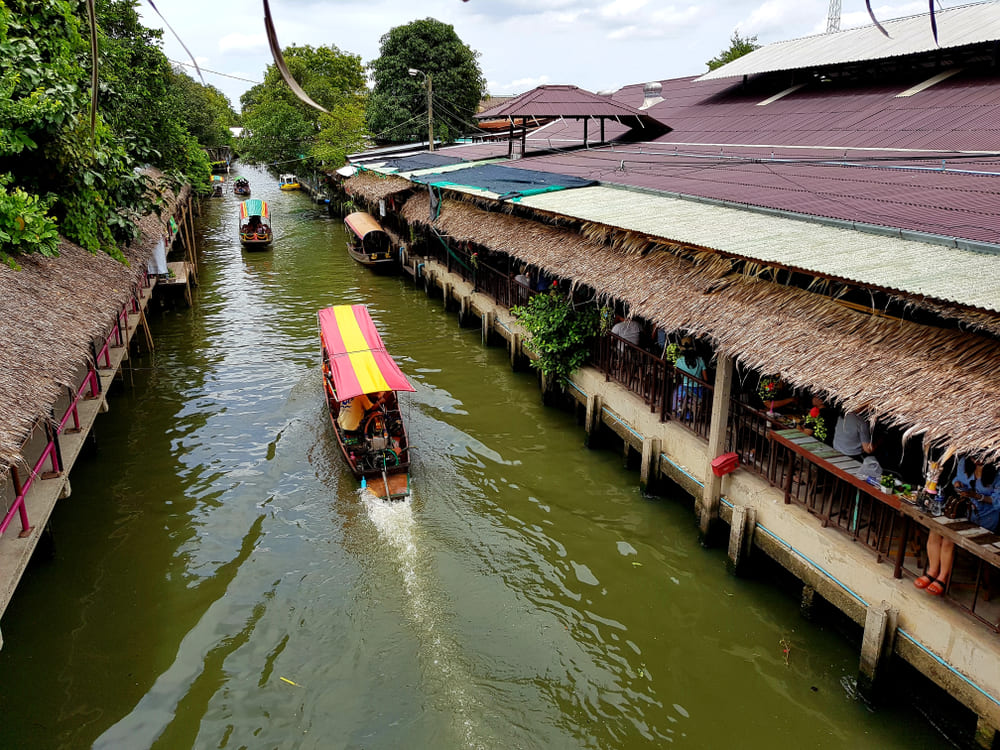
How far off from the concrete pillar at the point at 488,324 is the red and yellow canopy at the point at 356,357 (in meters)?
4.30

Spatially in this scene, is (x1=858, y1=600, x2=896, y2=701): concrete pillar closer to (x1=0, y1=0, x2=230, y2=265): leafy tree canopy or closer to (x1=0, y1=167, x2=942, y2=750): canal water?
(x1=0, y1=167, x2=942, y2=750): canal water

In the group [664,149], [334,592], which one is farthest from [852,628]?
[664,149]

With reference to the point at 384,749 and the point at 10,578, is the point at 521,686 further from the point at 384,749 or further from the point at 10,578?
the point at 10,578

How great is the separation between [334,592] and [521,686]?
9.04ft

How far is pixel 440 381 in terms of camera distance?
16.3m

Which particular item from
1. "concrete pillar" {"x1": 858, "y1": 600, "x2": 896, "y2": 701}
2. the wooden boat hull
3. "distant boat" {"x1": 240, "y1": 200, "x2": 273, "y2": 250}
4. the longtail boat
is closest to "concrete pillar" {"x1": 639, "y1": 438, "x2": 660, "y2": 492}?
the longtail boat

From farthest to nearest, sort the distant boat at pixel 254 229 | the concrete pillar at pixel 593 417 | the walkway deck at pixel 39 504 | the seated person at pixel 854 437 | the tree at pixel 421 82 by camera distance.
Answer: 1. the tree at pixel 421 82
2. the distant boat at pixel 254 229
3. the concrete pillar at pixel 593 417
4. the seated person at pixel 854 437
5. the walkway deck at pixel 39 504

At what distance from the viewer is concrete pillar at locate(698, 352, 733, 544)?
9297mm

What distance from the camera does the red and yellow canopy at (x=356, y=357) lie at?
448 inches

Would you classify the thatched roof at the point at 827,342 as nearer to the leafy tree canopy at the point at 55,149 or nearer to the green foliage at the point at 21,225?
the leafy tree canopy at the point at 55,149

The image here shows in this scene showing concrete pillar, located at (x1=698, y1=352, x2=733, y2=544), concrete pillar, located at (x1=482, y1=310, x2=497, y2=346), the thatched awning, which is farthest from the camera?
the thatched awning

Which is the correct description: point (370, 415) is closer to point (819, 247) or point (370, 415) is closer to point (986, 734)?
point (819, 247)

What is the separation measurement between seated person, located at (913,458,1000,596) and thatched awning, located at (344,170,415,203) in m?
21.4

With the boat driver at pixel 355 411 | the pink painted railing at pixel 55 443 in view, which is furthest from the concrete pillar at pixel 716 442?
the pink painted railing at pixel 55 443
